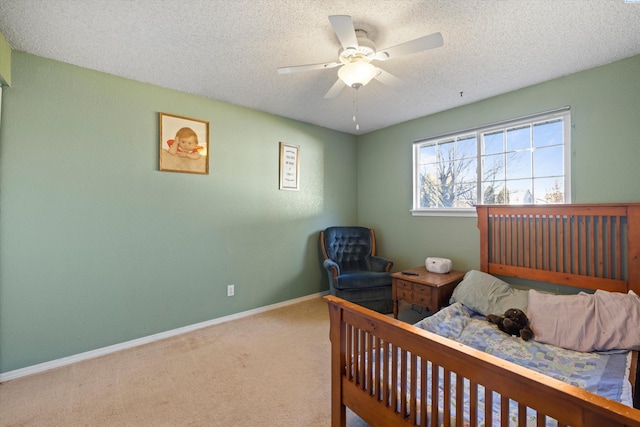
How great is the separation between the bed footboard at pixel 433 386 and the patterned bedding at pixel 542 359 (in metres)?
0.20

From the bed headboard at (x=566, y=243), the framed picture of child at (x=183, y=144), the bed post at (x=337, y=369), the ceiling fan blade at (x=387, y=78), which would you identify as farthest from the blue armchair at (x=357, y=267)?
the ceiling fan blade at (x=387, y=78)

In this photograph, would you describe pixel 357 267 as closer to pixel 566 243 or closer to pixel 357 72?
pixel 566 243

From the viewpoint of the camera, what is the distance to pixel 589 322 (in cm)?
184

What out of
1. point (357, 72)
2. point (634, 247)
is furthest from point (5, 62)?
point (634, 247)

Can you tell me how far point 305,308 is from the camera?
11.2 feet

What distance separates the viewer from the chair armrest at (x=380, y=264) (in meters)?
3.49

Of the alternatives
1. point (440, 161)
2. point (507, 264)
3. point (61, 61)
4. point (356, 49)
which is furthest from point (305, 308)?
point (61, 61)

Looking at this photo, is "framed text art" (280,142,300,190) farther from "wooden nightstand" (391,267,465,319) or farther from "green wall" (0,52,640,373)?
"wooden nightstand" (391,267,465,319)

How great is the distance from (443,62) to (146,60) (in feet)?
7.83

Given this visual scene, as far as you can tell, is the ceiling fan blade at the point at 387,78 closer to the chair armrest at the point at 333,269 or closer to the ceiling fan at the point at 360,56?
the ceiling fan at the point at 360,56

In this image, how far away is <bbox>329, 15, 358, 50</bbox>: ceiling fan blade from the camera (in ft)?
4.49

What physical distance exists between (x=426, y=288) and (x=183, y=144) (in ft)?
9.24

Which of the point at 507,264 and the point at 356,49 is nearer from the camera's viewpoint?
the point at 356,49

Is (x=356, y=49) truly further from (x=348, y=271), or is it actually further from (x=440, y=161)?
(x=348, y=271)
